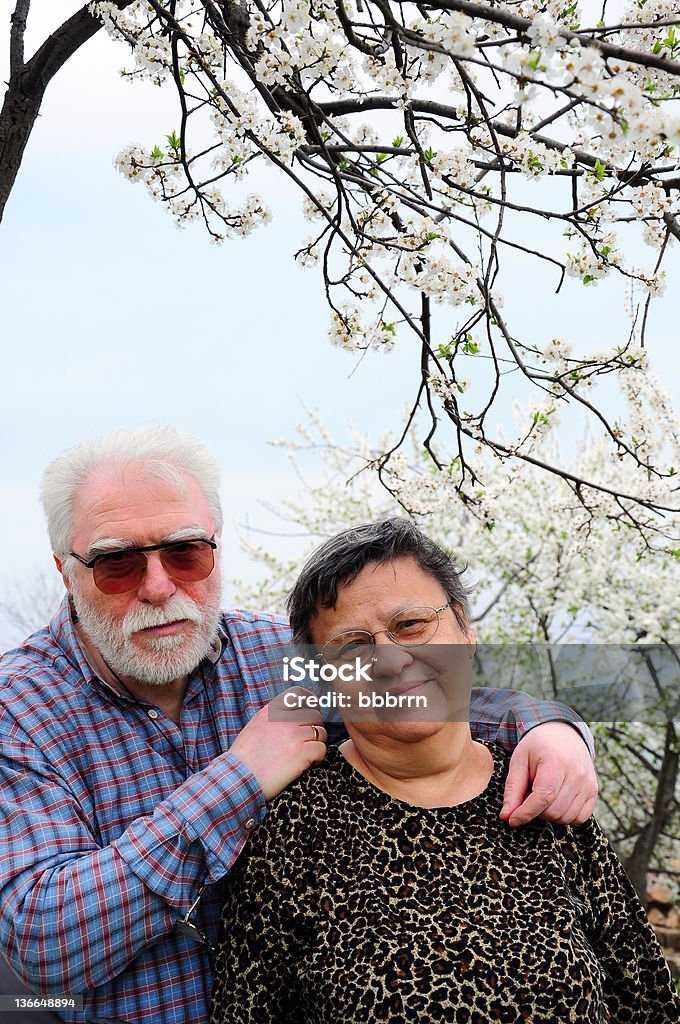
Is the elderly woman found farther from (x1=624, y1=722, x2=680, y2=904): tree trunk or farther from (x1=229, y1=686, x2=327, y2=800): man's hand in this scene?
(x1=624, y1=722, x2=680, y2=904): tree trunk

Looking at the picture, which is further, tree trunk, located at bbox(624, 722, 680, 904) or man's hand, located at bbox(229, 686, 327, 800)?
tree trunk, located at bbox(624, 722, 680, 904)

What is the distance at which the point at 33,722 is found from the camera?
6.02 ft

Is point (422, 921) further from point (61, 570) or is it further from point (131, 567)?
point (61, 570)

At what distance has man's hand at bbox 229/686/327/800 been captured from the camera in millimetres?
1712

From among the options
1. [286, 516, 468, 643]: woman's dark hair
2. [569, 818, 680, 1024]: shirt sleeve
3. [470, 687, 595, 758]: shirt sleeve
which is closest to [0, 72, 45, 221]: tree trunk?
[286, 516, 468, 643]: woman's dark hair

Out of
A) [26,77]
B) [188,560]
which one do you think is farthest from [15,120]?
[188,560]

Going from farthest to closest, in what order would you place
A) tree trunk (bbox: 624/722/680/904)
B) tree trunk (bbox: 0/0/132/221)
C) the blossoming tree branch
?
tree trunk (bbox: 624/722/680/904), tree trunk (bbox: 0/0/132/221), the blossoming tree branch

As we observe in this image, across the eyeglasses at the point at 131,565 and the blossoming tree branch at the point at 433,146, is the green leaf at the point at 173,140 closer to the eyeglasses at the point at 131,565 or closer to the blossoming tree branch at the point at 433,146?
the blossoming tree branch at the point at 433,146

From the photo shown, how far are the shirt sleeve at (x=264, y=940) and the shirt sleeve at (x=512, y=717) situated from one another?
0.55m

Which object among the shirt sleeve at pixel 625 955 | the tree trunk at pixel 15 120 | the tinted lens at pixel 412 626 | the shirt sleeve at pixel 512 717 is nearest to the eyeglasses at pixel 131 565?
the tinted lens at pixel 412 626

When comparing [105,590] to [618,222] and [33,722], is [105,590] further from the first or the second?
[618,222]

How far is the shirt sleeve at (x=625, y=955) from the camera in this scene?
1731 millimetres

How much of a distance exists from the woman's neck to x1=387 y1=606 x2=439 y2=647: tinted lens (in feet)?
0.57

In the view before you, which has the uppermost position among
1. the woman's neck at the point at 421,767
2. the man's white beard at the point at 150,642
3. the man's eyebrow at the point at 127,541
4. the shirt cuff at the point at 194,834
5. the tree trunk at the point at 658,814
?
the man's eyebrow at the point at 127,541
